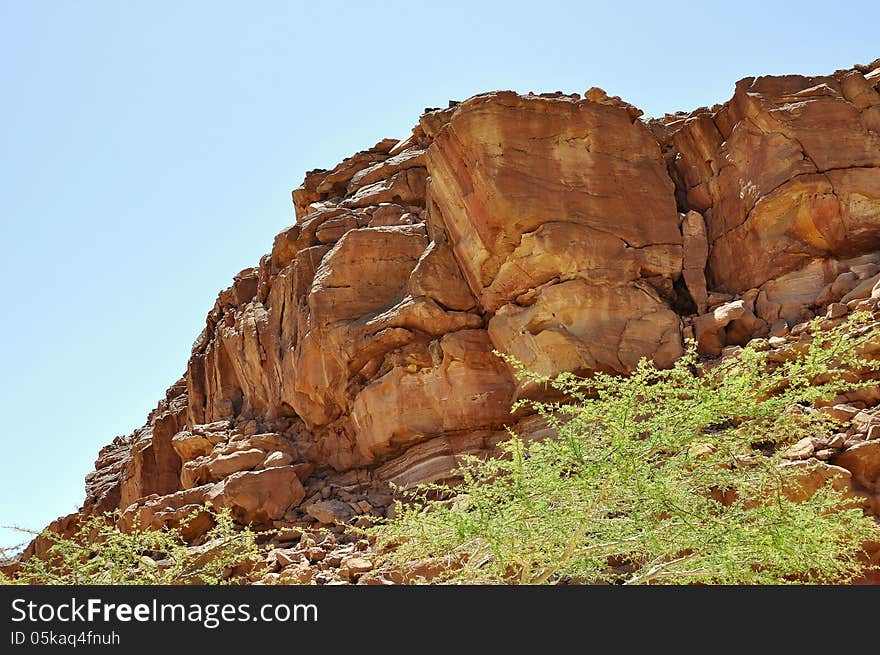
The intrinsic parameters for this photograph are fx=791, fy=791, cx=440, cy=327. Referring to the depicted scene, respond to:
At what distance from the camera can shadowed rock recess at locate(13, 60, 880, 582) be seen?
67.4ft

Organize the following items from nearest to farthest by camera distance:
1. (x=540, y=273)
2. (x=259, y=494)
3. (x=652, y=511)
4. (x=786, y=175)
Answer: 1. (x=652, y=511)
2. (x=786, y=175)
3. (x=540, y=273)
4. (x=259, y=494)

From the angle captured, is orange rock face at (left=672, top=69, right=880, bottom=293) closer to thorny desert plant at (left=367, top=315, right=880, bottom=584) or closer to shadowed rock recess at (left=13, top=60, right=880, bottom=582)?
shadowed rock recess at (left=13, top=60, right=880, bottom=582)

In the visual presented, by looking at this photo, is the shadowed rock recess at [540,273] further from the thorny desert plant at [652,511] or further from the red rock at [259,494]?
the thorny desert plant at [652,511]

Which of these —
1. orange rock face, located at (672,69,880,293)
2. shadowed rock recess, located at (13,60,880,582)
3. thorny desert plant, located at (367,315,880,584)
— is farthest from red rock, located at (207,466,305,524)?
orange rock face, located at (672,69,880,293)

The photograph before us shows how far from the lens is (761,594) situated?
8312 millimetres

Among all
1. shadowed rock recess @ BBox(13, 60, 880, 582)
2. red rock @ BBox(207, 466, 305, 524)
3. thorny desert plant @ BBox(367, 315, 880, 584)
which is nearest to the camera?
thorny desert plant @ BBox(367, 315, 880, 584)

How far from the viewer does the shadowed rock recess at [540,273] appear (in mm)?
20547

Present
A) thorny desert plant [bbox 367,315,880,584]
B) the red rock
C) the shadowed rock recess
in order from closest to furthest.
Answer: thorny desert plant [bbox 367,315,880,584] < the shadowed rock recess < the red rock

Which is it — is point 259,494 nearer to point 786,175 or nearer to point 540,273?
point 540,273

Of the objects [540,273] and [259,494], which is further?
[259,494]

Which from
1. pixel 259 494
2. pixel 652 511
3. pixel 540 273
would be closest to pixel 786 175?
pixel 540 273

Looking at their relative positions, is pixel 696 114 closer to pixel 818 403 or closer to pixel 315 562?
pixel 818 403

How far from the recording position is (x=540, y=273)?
21.5 meters

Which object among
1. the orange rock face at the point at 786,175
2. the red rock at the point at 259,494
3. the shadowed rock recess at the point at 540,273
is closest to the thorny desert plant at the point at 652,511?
the shadowed rock recess at the point at 540,273
